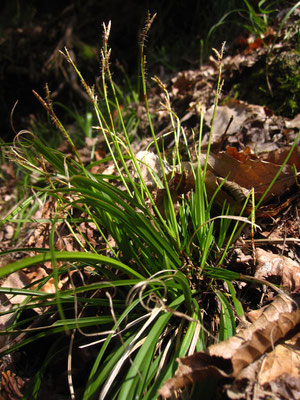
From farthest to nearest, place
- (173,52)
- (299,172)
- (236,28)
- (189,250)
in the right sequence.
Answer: (173,52)
(236,28)
(299,172)
(189,250)

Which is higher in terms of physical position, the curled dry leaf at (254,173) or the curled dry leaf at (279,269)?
the curled dry leaf at (254,173)

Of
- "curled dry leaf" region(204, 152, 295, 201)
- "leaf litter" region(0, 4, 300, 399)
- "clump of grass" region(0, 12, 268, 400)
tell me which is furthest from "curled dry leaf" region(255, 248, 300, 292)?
"curled dry leaf" region(204, 152, 295, 201)

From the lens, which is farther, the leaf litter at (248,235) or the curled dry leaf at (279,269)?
the curled dry leaf at (279,269)

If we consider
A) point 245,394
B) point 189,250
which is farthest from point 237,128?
point 245,394

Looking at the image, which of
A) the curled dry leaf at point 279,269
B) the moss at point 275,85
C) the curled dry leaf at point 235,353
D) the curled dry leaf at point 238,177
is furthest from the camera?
the moss at point 275,85

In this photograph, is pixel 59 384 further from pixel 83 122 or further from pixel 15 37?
pixel 15 37

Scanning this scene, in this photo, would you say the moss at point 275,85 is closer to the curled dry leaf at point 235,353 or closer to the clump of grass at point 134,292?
the clump of grass at point 134,292

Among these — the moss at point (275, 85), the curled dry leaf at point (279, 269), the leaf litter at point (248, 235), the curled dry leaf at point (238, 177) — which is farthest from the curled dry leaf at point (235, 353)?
the moss at point (275, 85)

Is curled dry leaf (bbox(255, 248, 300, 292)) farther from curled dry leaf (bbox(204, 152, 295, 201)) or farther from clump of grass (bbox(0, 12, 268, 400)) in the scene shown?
curled dry leaf (bbox(204, 152, 295, 201))
